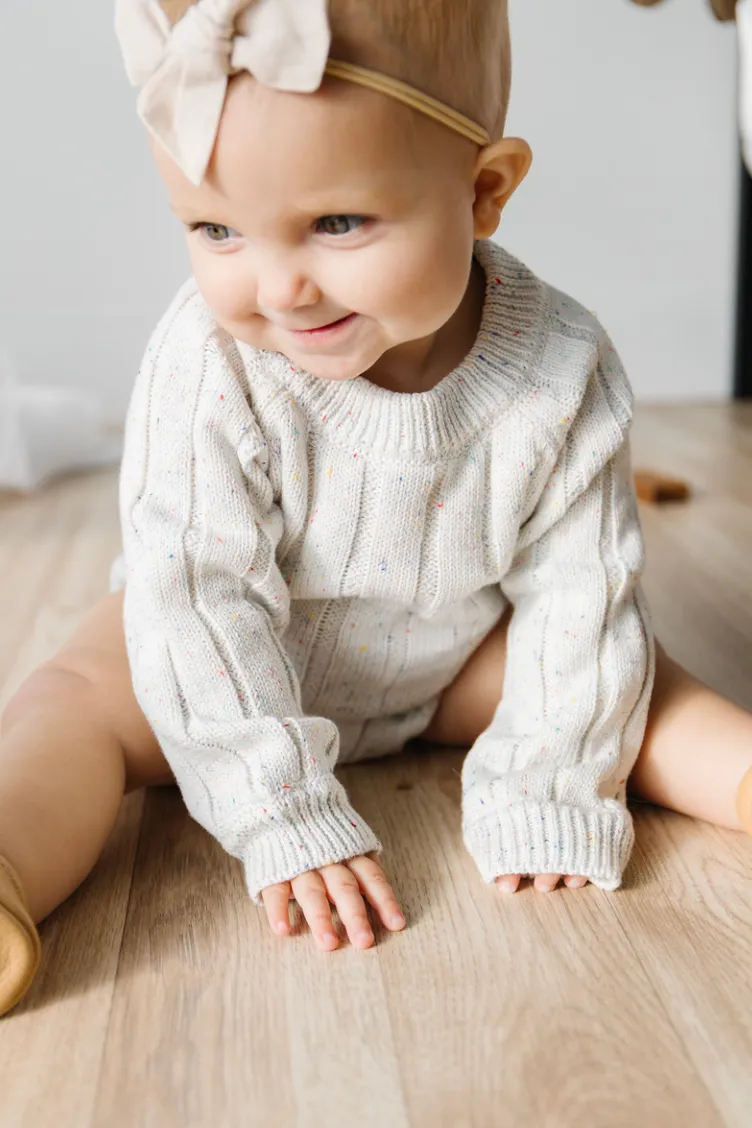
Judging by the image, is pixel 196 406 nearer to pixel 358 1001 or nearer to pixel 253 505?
pixel 253 505

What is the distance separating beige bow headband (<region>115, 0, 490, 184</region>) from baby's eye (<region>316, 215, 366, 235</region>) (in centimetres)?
6

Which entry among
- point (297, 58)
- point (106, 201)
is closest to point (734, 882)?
point (297, 58)

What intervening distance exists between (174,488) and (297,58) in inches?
11.0

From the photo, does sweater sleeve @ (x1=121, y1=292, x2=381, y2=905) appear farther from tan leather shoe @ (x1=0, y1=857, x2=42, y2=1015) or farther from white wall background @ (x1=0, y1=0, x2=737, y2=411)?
white wall background @ (x1=0, y1=0, x2=737, y2=411)

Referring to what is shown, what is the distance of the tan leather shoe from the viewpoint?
0.63m

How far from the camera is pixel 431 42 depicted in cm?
63

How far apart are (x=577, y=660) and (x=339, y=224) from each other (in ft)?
1.09

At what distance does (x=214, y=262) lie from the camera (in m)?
0.68

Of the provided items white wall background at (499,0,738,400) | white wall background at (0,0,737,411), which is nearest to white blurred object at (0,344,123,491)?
white wall background at (0,0,737,411)

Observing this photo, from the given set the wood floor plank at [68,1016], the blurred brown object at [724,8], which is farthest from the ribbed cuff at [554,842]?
the blurred brown object at [724,8]

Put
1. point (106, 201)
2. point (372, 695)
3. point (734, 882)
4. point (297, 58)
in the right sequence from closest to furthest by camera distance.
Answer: point (297, 58)
point (734, 882)
point (372, 695)
point (106, 201)

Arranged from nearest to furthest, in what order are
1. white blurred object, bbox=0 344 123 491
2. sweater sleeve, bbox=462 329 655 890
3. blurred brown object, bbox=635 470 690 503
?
sweater sleeve, bbox=462 329 655 890 < blurred brown object, bbox=635 470 690 503 < white blurred object, bbox=0 344 123 491

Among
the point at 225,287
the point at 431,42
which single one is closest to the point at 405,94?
the point at 431,42

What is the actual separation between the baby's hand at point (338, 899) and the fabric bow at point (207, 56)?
1.27 ft
